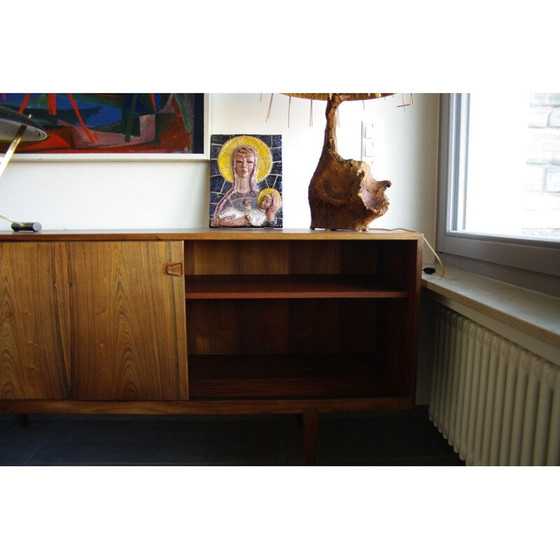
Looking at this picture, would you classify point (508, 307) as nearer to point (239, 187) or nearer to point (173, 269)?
point (173, 269)

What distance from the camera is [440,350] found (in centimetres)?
138

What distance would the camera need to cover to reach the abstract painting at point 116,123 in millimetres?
1521

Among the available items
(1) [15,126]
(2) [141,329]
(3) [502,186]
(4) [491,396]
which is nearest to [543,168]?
(3) [502,186]

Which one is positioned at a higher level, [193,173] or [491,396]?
[193,173]

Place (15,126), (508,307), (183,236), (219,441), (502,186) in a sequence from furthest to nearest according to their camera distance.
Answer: (219,441)
(502,186)
(15,126)
(183,236)
(508,307)

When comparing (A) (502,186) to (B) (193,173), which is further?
(B) (193,173)

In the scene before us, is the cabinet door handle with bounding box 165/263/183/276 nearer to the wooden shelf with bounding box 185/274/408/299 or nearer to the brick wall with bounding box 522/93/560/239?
the wooden shelf with bounding box 185/274/408/299

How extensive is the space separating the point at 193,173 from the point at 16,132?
543 millimetres

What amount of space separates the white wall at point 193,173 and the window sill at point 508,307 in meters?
0.54

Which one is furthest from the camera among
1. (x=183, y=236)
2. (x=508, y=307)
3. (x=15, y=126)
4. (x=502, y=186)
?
(x=502, y=186)

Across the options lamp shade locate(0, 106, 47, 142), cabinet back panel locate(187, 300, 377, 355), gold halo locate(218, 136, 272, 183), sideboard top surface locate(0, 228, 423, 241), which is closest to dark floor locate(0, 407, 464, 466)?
cabinet back panel locate(187, 300, 377, 355)

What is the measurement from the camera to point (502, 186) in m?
1.41

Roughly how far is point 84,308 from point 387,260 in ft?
3.09

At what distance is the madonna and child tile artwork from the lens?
1.55 metres
